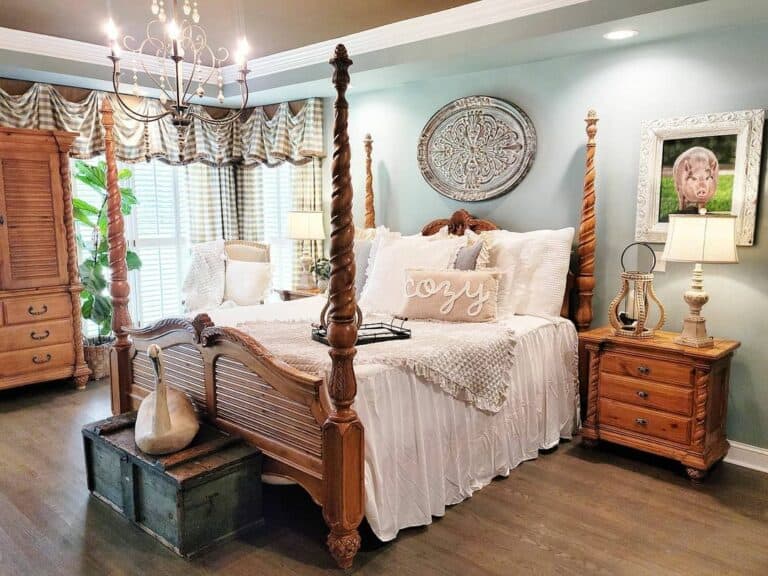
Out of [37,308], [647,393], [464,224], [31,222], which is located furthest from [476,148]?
[37,308]

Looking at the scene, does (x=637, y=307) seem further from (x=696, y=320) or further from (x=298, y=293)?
(x=298, y=293)

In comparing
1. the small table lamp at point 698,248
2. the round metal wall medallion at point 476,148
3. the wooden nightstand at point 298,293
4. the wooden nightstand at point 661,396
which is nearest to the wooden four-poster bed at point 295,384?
the round metal wall medallion at point 476,148

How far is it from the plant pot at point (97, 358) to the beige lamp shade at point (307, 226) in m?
1.76

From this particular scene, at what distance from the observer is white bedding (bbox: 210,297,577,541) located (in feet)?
7.93

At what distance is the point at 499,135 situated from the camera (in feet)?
13.2

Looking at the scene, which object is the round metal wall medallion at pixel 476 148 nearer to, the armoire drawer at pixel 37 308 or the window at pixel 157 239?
the window at pixel 157 239

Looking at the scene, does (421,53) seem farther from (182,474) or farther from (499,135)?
(182,474)

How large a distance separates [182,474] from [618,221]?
2805 mm

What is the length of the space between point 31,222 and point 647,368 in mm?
4222

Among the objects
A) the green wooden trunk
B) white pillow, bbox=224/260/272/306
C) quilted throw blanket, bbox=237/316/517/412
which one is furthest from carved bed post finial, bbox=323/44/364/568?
white pillow, bbox=224/260/272/306

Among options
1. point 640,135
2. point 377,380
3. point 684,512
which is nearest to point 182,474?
point 377,380

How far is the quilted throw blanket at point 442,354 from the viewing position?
2568 millimetres

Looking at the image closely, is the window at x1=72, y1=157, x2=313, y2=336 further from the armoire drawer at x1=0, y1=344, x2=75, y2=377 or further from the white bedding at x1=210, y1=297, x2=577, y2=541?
the white bedding at x1=210, y1=297, x2=577, y2=541

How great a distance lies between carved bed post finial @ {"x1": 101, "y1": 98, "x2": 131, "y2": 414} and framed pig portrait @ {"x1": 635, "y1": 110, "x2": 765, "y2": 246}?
3101 millimetres
